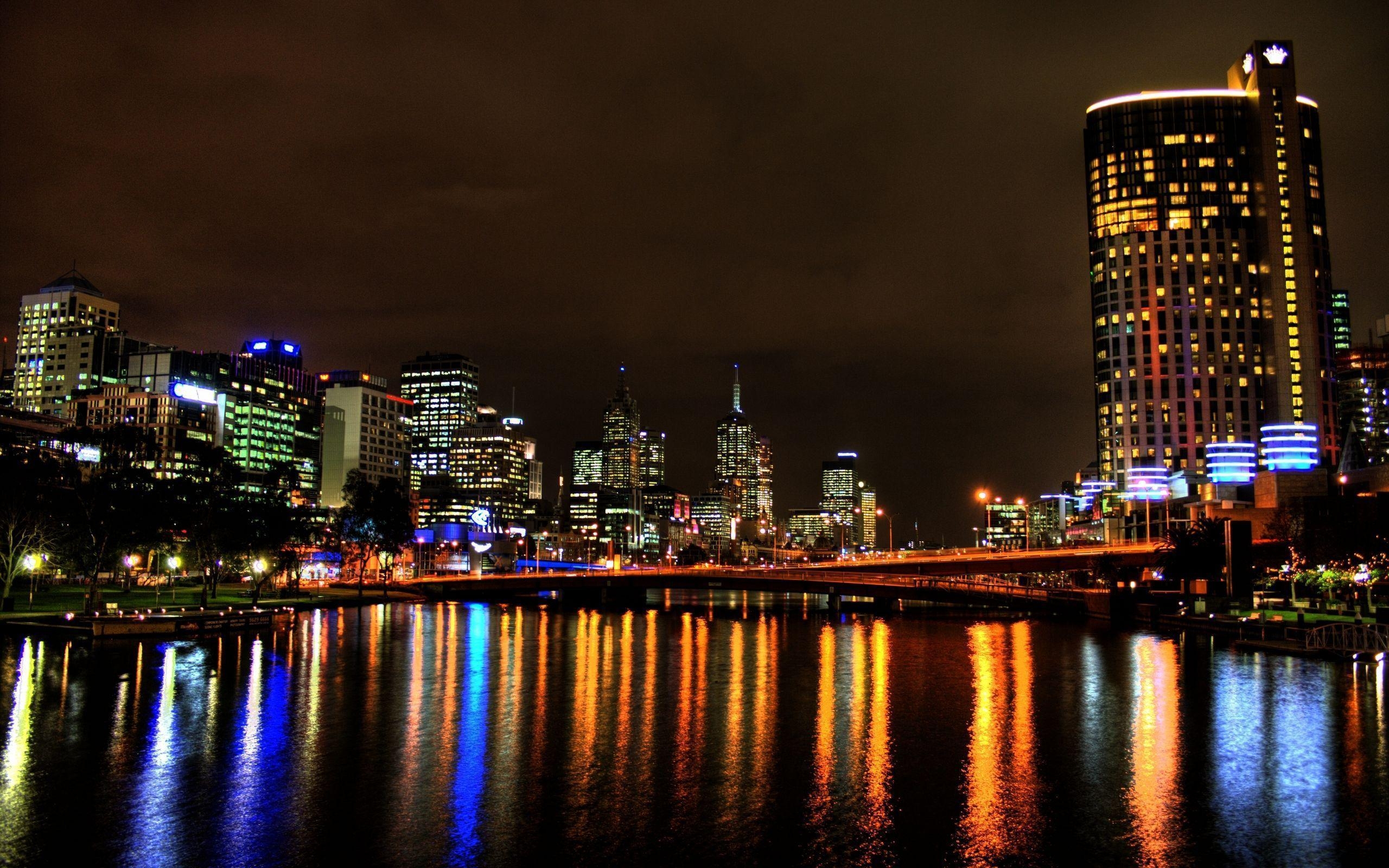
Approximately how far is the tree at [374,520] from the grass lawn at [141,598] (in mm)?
13889

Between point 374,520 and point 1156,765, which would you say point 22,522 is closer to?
point 374,520

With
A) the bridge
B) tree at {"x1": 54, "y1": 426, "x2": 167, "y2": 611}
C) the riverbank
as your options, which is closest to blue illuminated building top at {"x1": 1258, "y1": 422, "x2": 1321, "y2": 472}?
the bridge

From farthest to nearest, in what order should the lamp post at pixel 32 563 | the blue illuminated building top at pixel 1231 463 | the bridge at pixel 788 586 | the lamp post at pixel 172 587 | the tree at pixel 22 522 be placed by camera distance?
1. the blue illuminated building top at pixel 1231 463
2. the bridge at pixel 788 586
3. the lamp post at pixel 172 587
4. the lamp post at pixel 32 563
5. the tree at pixel 22 522

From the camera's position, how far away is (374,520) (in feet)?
495

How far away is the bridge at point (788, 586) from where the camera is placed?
381 feet

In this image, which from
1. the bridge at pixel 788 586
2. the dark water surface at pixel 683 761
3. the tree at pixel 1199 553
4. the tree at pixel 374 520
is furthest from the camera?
the tree at pixel 374 520

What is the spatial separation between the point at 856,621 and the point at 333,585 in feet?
273

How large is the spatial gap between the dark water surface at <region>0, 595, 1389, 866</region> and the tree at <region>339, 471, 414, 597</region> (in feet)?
288

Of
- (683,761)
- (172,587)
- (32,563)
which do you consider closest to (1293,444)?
(172,587)

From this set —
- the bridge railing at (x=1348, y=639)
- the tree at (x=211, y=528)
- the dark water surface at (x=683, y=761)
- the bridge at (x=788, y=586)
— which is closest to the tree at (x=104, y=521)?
the tree at (x=211, y=528)

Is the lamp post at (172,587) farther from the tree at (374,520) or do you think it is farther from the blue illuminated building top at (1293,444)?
the blue illuminated building top at (1293,444)

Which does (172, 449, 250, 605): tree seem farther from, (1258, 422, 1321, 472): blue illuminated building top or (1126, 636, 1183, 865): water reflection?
(1258, 422, 1321, 472): blue illuminated building top

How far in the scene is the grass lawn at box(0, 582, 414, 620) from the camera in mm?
84562

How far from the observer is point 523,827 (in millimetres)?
24953
